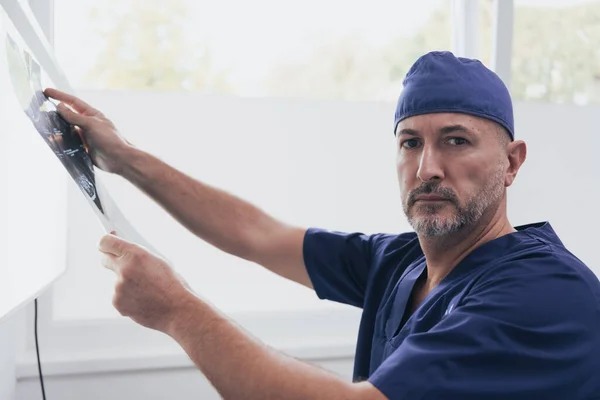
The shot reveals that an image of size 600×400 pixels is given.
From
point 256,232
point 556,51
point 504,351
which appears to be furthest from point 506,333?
point 556,51

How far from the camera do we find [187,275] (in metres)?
1.87

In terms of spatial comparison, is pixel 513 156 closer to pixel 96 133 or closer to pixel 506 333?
pixel 506 333

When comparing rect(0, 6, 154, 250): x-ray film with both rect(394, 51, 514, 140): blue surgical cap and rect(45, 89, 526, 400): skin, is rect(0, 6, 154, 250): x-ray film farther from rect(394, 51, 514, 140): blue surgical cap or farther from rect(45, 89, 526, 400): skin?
rect(394, 51, 514, 140): blue surgical cap

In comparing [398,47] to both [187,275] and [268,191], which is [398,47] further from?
[187,275]

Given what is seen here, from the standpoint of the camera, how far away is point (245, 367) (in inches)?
36.9

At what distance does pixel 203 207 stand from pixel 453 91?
0.61 meters

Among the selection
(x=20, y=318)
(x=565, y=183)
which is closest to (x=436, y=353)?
(x=20, y=318)

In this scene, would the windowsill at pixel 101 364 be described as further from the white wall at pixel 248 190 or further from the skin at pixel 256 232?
the skin at pixel 256 232

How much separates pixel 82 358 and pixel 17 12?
38.8 inches

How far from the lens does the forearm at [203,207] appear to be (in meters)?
1.45

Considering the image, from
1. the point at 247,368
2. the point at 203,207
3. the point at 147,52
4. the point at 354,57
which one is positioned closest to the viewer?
the point at 247,368

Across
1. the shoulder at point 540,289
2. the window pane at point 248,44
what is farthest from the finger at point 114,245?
the window pane at point 248,44

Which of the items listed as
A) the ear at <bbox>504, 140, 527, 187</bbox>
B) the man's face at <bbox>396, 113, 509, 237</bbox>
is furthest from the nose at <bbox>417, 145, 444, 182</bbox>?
the ear at <bbox>504, 140, 527, 187</bbox>

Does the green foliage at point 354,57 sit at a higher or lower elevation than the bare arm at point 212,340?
higher
